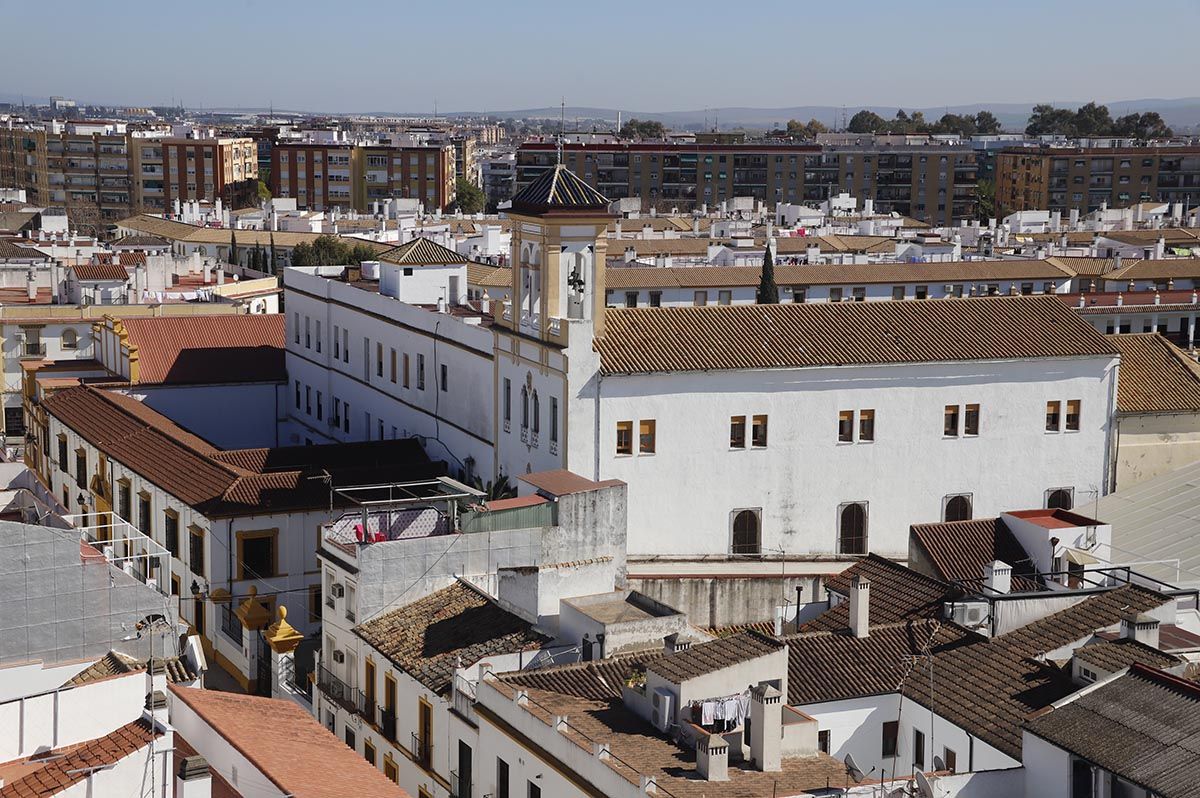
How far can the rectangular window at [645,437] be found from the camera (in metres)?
36.5

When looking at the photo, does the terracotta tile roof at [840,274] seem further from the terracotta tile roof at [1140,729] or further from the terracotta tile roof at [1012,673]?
the terracotta tile roof at [1140,729]

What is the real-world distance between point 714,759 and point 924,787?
2.36m

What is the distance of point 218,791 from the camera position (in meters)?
17.3

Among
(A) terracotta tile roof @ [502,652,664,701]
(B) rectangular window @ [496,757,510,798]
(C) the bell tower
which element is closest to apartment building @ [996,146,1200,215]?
(C) the bell tower

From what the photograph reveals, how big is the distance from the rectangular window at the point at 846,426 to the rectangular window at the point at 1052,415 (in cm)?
505

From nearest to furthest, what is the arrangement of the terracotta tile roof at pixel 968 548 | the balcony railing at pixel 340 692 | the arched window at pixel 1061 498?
the balcony railing at pixel 340 692, the terracotta tile roof at pixel 968 548, the arched window at pixel 1061 498

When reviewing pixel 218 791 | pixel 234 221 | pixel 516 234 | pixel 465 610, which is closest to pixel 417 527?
pixel 465 610

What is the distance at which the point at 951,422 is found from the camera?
1545 inches

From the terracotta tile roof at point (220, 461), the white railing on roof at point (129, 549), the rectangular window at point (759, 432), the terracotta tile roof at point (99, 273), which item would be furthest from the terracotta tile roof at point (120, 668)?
the terracotta tile roof at point (99, 273)

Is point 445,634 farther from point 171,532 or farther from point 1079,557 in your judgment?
point 171,532

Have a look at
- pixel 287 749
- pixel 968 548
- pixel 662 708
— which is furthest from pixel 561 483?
pixel 287 749

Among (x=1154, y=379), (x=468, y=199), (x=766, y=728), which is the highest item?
(x=468, y=199)

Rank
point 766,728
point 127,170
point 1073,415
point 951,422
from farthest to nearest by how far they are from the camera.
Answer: point 127,170 < point 1073,415 < point 951,422 < point 766,728

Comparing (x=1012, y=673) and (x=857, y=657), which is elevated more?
(x=1012, y=673)
